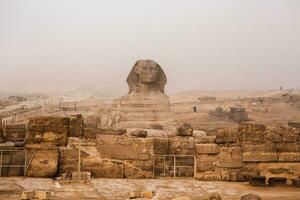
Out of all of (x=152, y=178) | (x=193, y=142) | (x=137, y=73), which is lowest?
(x=152, y=178)

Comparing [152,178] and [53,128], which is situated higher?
[53,128]

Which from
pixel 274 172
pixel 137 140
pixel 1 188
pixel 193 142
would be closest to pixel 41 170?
pixel 1 188

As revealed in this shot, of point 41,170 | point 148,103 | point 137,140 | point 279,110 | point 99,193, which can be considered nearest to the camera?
point 99,193

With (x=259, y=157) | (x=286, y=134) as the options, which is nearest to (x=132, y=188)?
(x=259, y=157)

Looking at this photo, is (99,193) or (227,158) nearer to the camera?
(99,193)

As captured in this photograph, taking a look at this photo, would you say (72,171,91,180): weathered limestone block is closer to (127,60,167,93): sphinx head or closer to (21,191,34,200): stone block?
(21,191,34,200): stone block

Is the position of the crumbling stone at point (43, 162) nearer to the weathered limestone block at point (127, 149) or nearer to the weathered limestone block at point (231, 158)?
the weathered limestone block at point (127, 149)

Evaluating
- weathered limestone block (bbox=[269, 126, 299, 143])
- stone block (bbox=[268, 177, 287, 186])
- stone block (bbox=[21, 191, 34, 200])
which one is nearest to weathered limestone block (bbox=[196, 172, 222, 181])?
stone block (bbox=[268, 177, 287, 186])

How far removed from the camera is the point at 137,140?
1159 cm

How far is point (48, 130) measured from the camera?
11.3 metres

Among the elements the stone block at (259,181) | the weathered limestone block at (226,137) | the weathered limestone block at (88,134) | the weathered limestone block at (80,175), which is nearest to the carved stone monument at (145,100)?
the weathered limestone block at (88,134)

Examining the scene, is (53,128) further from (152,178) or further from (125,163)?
(152,178)

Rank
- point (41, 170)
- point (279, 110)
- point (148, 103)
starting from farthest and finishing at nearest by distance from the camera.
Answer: point (279, 110)
point (148, 103)
point (41, 170)

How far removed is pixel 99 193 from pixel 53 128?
11.4 feet
